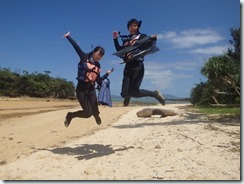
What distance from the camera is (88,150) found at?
8.45 m

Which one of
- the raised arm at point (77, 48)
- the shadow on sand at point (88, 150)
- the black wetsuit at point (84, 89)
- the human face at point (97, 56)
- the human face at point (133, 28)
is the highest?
the human face at point (133, 28)

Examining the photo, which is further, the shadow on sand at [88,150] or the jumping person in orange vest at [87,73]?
the shadow on sand at [88,150]

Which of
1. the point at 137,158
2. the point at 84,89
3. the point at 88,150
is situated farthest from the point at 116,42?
the point at 88,150

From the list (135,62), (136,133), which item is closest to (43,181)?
(135,62)

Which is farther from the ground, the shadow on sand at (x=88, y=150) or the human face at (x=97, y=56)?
the human face at (x=97, y=56)

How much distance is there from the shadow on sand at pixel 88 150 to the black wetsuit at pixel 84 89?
4.63 feet

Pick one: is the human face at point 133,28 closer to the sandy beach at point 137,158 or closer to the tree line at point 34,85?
the sandy beach at point 137,158

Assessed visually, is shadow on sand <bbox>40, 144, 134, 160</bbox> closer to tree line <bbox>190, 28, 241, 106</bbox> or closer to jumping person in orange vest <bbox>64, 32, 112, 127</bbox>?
jumping person in orange vest <bbox>64, 32, 112, 127</bbox>

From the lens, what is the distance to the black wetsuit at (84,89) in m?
6.16

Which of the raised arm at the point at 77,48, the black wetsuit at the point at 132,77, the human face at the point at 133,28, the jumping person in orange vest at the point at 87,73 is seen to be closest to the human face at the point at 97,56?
the jumping person in orange vest at the point at 87,73

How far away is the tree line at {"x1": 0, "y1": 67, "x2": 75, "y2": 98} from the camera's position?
14.2 metres

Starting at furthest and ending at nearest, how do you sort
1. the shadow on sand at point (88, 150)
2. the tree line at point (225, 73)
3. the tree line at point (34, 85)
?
1. the tree line at point (34, 85)
2. the tree line at point (225, 73)
3. the shadow on sand at point (88, 150)

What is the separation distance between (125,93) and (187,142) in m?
2.58

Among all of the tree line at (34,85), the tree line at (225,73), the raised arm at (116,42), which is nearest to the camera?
the raised arm at (116,42)
